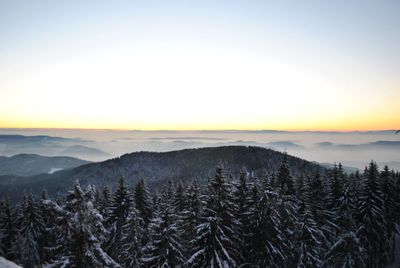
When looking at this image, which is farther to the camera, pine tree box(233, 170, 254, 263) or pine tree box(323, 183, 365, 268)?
pine tree box(233, 170, 254, 263)

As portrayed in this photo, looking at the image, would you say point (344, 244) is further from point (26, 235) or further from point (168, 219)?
point (26, 235)

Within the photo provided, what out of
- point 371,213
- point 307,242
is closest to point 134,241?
point 307,242

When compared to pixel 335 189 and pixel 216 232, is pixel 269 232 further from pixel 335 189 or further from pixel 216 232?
pixel 335 189

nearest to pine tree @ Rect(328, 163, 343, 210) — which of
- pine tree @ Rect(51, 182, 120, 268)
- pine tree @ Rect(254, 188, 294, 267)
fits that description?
pine tree @ Rect(254, 188, 294, 267)

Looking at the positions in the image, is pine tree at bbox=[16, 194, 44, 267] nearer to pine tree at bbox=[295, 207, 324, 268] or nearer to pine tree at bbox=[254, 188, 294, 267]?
pine tree at bbox=[254, 188, 294, 267]

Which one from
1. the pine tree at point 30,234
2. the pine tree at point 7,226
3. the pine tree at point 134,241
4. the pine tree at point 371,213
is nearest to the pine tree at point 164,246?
the pine tree at point 134,241

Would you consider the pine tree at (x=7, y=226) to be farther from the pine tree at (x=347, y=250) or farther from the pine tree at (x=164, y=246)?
the pine tree at (x=347, y=250)
